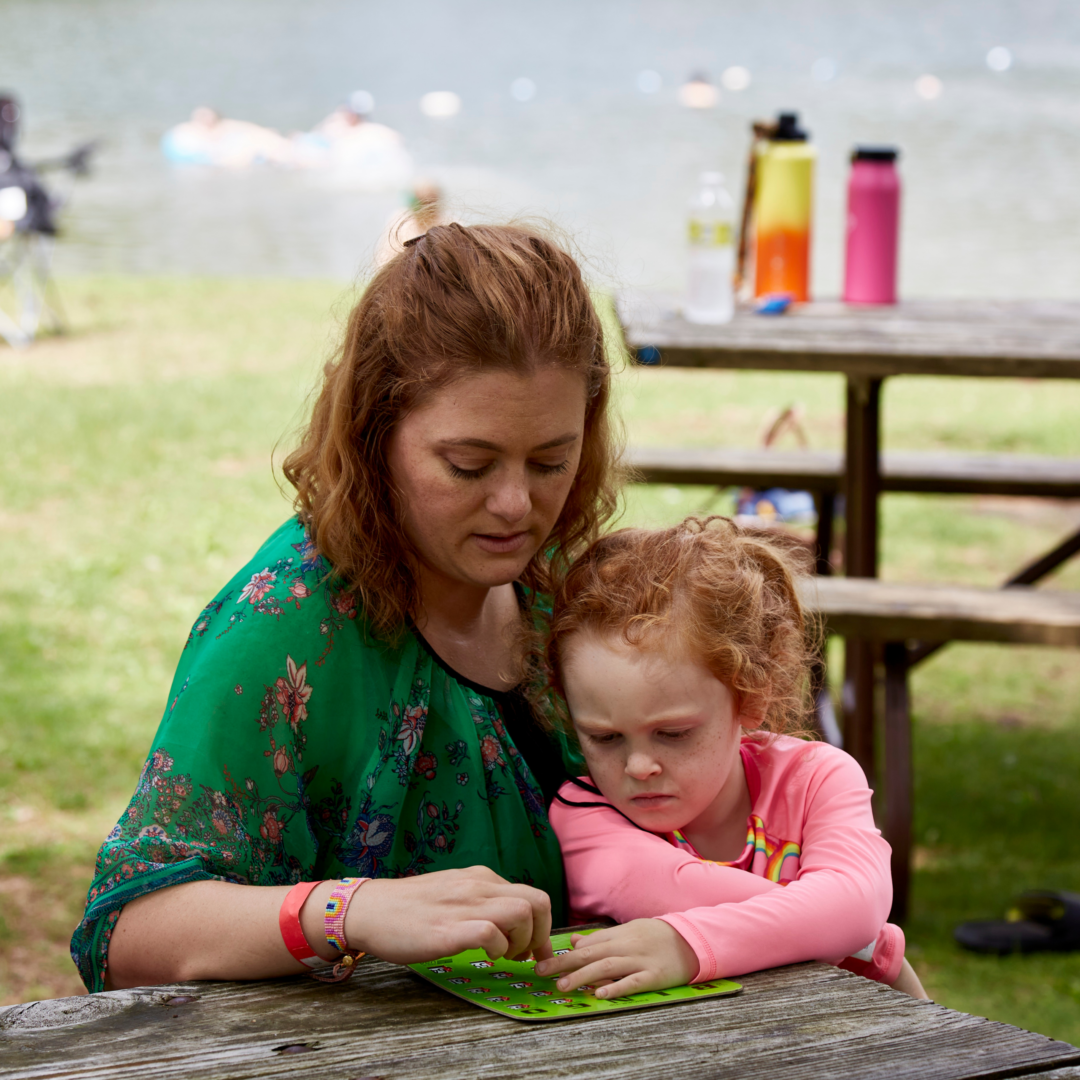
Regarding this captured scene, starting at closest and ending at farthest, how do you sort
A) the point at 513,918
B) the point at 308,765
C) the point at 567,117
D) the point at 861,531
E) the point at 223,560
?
the point at 513,918
the point at 308,765
the point at 861,531
the point at 223,560
the point at 567,117

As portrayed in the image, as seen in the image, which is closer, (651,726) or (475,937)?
(475,937)

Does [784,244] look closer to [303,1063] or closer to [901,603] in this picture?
[901,603]

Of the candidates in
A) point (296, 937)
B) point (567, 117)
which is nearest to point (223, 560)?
point (296, 937)

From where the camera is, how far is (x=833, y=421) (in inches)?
300

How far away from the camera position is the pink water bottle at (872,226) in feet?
11.6

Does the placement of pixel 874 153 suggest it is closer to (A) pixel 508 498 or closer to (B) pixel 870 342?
(B) pixel 870 342

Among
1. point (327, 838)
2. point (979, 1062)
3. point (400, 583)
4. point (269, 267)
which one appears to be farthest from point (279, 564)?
point (269, 267)

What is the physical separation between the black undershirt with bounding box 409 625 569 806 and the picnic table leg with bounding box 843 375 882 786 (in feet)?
6.52

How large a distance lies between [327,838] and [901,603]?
6.53 ft

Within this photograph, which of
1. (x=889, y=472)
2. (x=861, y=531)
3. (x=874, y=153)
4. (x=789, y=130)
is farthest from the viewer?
(x=889, y=472)

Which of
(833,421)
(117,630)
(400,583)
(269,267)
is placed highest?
(269,267)

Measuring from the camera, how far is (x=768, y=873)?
1549 mm

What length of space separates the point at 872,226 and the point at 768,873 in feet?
8.19

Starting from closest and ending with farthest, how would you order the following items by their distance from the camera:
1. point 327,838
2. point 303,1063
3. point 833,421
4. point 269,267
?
point 303,1063
point 327,838
point 833,421
point 269,267
